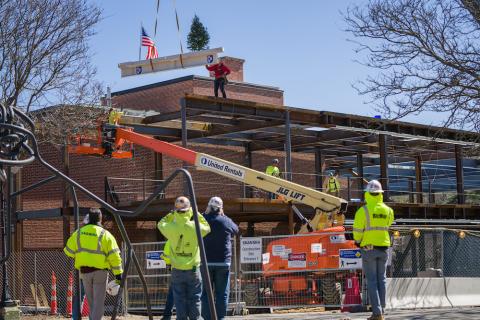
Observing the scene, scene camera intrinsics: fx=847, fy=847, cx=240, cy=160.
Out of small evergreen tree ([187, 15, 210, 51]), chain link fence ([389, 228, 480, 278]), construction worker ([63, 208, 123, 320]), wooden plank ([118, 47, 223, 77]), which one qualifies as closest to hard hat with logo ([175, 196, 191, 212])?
construction worker ([63, 208, 123, 320])

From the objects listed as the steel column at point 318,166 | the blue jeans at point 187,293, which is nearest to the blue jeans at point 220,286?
the blue jeans at point 187,293

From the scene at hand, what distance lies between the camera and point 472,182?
52.7 metres

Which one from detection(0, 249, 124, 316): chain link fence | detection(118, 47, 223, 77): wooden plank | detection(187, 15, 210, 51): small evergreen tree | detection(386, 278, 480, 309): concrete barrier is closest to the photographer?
detection(386, 278, 480, 309): concrete barrier

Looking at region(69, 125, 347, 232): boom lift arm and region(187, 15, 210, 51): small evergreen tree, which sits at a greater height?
region(187, 15, 210, 51): small evergreen tree

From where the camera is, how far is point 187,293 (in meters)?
10.6

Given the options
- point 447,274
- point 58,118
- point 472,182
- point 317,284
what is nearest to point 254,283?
point 317,284

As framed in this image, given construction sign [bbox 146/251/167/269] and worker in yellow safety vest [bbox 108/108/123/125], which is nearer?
construction sign [bbox 146/251/167/269]

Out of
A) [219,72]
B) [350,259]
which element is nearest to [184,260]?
[350,259]

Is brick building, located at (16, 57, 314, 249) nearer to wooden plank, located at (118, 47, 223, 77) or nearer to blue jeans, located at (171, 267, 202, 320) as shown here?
wooden plank, located at (118, 47, 223, 77)

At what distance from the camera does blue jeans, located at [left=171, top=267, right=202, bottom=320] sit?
34.5 ft

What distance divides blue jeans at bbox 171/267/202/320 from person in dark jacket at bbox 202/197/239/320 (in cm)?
65

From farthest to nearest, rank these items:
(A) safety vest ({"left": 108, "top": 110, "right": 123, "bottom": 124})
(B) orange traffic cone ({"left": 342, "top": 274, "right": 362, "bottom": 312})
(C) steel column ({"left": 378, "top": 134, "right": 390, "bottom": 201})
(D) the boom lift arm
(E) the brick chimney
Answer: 1. (E) the brick chimney
2. (C) steel column ({"left": 378, "top": 134, "right": 390, "bottom": 201})
3. (A) safety vest ({"left": 108, "top": 110, "right": 123, "bottom": 124})
4. (D) the boom lift arm
5. (B) orange traffic cone ({"left": 342, "top": 274, "right": 362, "bottom": 312})

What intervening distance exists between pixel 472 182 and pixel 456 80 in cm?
3639

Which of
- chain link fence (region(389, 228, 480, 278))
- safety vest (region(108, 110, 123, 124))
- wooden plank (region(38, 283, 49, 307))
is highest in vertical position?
safety vest (region(108, 110, 123, 124))
